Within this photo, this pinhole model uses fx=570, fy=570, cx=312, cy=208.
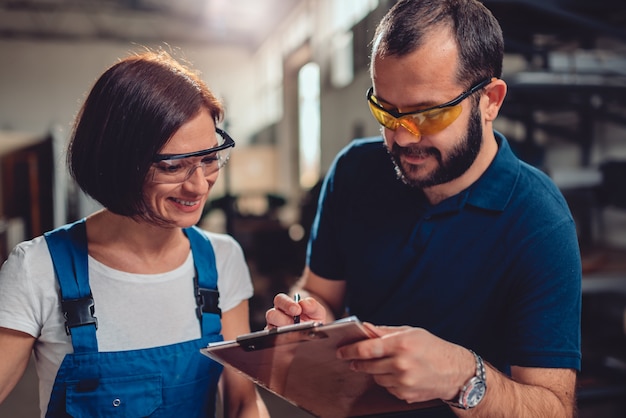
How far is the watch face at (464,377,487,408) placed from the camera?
1.13 metres

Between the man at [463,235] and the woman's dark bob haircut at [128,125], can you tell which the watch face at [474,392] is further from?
the woman's dark bob haircut at [128,125]

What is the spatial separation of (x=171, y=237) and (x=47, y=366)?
41 centimetres

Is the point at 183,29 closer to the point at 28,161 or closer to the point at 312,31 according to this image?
the point at 312,31

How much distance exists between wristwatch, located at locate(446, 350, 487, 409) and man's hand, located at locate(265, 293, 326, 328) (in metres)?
0.34

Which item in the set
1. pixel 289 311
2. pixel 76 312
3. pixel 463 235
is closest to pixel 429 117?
pixel 463 235

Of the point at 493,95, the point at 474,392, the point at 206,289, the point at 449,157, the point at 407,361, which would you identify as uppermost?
the point at 493,95

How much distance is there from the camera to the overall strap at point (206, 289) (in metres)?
1.42

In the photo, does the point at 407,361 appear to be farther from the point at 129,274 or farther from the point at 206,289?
the point at 129,274

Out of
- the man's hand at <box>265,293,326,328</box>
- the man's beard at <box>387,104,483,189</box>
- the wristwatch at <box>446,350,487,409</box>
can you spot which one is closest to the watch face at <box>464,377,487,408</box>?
the wristwatch at <box>446,350,487,409</box>

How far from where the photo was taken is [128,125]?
124 centimetres

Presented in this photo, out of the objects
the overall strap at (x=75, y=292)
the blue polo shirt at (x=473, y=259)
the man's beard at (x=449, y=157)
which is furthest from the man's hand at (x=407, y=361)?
the overall strap at (x=75, y=292)

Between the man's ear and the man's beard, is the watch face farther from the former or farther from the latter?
the man's ear

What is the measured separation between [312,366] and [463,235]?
0.58m

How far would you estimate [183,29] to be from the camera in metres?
14.6
